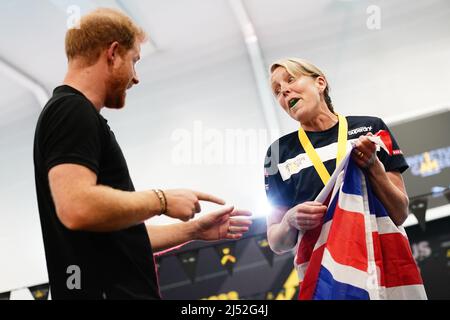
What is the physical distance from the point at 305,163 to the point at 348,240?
30 centimetres

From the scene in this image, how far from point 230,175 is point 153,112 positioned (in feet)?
2.83

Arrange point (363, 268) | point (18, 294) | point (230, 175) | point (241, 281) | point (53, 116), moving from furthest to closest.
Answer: point (230, 175) → point (18, 294) → point (241, 281) → point (363, 268) → point (53, 116)

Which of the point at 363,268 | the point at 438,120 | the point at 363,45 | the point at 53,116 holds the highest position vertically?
the point at 363,45

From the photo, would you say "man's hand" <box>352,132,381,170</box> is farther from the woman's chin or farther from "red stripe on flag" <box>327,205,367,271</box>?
the woman's chin

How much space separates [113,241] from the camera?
33.9 inches

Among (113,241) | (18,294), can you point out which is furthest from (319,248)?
(18,294)

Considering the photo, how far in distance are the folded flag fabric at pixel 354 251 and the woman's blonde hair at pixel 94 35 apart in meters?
0.60

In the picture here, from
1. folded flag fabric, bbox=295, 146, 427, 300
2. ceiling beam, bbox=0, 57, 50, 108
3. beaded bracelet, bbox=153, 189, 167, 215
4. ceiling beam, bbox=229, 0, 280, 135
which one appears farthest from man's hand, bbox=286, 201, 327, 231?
ceiling beam, bbox=0, 57, 50, 108

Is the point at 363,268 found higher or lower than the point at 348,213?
lower

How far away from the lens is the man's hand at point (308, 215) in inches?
42.7

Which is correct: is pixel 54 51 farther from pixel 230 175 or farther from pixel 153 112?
pixel 230 175

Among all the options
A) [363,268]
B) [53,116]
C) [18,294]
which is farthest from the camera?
[18,294]

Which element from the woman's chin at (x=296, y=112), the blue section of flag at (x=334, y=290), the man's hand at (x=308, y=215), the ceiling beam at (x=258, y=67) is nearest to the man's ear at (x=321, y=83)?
the woman's chin at (x=296, y=112)

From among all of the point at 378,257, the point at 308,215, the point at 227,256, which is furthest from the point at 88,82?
the point at 227,256
